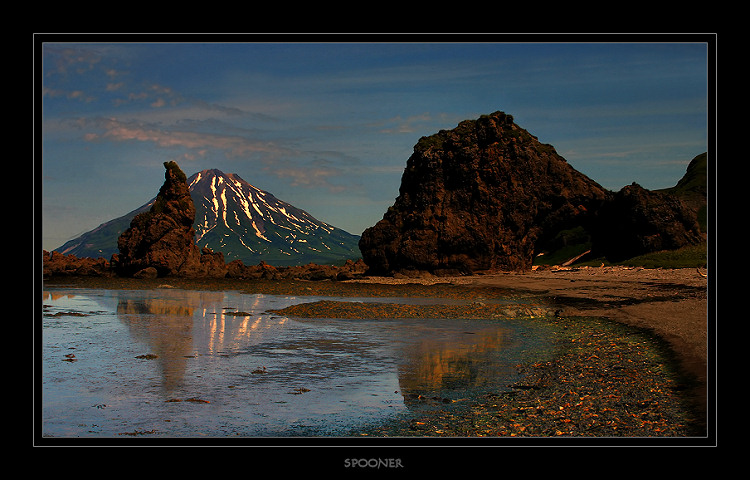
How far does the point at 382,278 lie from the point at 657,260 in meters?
30.5

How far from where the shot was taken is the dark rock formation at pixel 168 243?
289 feet

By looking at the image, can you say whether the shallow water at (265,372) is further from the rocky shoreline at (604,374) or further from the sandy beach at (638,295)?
the sandy beach at (638,295)

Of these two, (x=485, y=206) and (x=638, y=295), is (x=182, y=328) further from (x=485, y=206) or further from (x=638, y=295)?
(x=485, y=206)

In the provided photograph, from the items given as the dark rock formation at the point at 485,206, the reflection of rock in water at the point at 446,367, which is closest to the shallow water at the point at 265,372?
the reflection of rock in water at the point at 446,367

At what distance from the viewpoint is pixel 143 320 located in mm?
33031

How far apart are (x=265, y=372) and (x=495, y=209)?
60.3 metres

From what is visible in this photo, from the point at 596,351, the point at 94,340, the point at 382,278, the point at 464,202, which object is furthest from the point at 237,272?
the point at 596,351

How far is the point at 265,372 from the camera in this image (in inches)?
685

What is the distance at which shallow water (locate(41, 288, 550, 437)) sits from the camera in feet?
39.8

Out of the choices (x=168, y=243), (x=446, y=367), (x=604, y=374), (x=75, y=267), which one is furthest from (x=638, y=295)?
A: (x=75, y=267)

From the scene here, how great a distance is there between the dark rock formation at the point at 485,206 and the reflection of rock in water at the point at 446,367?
4913 centimetres

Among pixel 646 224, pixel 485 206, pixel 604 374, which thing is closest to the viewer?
pixel 604 374

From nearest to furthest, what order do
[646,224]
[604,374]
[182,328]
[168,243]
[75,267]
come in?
[604,374]
[182,328]
[646,224]
[168,243]
[75,267]

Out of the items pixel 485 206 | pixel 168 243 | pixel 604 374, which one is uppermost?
pixel 485 206
